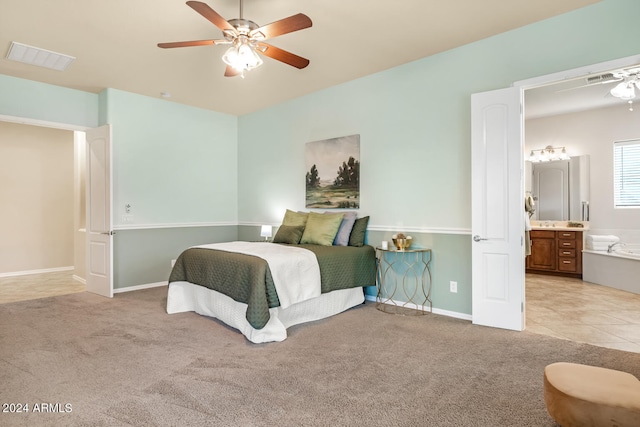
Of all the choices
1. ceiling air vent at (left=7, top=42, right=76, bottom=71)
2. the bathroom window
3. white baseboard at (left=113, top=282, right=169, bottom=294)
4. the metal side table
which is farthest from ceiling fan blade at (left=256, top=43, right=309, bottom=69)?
the bathroom window

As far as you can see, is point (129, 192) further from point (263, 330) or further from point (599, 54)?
point (599, 54)

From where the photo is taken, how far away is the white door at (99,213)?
4668mm

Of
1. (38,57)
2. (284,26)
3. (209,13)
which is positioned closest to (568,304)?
(284,26)

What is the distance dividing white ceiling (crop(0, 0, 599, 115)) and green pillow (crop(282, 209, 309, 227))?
1.77 m

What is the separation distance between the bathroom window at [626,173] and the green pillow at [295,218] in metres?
5.14

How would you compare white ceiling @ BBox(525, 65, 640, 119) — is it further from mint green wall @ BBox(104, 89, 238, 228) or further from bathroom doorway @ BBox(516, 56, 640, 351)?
mint green wall @ BBox(104, 89, 238, 228)

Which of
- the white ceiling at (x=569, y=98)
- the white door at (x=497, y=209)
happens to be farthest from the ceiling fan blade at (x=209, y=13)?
the white ceiling at (x=569, y=98)

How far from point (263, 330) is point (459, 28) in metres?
3.30

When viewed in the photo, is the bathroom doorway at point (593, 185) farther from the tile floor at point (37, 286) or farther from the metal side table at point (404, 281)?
the tile floor at point (37, 286)

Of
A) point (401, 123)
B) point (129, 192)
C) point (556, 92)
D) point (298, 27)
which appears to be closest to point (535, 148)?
point (556, 92)

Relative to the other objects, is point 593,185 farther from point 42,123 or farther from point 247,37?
point 42,123

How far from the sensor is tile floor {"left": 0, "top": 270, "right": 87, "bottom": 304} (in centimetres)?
480

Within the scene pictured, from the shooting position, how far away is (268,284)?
3.16m

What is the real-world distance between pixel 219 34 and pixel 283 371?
10.0 ft
